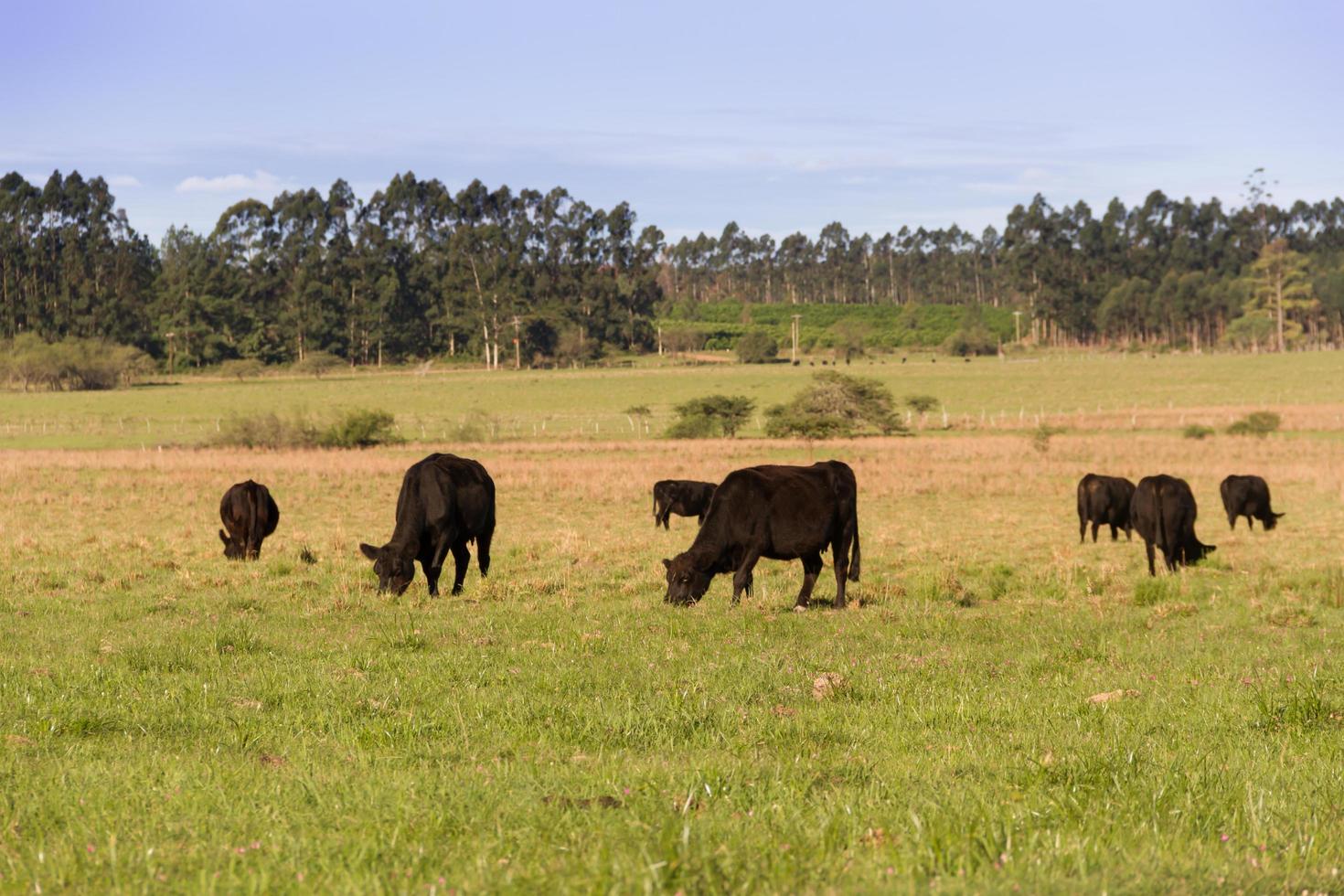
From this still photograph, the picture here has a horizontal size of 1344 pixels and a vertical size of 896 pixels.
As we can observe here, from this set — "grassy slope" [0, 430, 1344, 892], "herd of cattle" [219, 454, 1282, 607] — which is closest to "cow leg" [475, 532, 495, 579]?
"herd of cattle" [219, 454, 1282, 607]

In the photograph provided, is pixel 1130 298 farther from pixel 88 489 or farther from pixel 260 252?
pixel 88 489

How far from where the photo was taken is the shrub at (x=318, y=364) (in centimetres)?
13125

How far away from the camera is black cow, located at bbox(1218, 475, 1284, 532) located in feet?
83.4

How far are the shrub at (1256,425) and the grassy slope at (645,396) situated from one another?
9.57 feet

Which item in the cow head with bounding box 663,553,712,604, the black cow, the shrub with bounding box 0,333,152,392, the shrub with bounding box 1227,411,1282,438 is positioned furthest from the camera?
the shrub with bounding box 0,333,152,392

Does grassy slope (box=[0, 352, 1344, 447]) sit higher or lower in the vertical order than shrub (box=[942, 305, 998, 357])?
lower

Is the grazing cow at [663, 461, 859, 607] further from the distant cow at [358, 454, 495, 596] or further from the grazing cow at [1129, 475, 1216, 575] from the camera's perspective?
the grazing cow at [1129, 475, 1216, 575]

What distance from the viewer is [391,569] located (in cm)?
1466

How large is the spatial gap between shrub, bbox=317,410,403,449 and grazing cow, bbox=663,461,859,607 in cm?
4426

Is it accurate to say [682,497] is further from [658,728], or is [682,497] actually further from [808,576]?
[658,728]

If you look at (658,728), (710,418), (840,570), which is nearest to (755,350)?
(710,418)

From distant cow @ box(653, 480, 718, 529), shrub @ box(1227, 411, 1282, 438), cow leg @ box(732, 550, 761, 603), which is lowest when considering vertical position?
shrub @ box(1227, 411, 1282, 438)

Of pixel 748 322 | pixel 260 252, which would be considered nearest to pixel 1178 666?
pixel 260 252

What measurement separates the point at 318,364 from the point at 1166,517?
122293 millimetres
